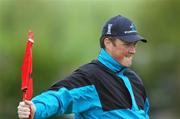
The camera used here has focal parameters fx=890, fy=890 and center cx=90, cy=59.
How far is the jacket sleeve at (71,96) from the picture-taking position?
668cm

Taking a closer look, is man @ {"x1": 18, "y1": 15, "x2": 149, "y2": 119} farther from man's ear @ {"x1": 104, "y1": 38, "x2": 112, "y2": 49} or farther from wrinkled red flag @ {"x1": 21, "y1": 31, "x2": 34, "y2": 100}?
wrinkled red flag @ {"x1": 21, "y1": 31, "x2": 34, "y2": 100}

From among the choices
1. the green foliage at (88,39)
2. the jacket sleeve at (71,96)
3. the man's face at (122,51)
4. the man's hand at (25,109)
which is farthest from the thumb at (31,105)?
the green foliage at (88,39)

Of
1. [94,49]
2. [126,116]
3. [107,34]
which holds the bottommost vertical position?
[94,49]

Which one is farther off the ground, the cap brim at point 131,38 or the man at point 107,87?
the cap brim at point 131,38

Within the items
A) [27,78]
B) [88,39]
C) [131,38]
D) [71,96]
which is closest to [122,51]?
[131,38]

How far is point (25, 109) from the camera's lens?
6324 millimetres

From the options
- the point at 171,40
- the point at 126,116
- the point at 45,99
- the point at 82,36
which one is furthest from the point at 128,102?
the point at 82,36

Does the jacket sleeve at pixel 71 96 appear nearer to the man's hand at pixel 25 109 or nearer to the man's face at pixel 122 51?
the man's hand at pixel 25 109

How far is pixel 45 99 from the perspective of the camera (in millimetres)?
6652

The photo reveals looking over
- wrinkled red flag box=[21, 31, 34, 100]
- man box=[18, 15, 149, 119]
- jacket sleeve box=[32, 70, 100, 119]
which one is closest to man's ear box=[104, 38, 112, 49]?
man box=[18, 15, 149, 119]

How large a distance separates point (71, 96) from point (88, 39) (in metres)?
18.1

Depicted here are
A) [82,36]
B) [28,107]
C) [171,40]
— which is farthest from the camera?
[82,36]

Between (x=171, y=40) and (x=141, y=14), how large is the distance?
1.10 metres

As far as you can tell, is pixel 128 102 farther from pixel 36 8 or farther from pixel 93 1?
pixel 93 1
